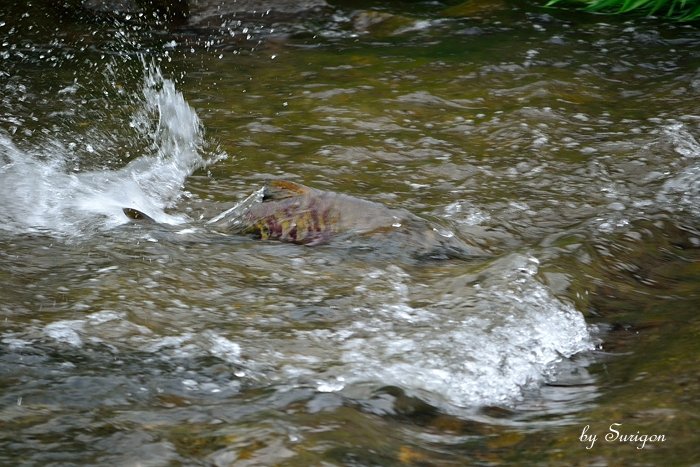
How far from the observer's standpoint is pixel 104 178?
4.52 meters

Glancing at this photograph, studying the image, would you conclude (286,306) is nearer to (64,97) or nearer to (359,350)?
(359,350)

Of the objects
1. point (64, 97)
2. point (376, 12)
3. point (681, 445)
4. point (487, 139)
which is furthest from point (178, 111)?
point (681, 445)

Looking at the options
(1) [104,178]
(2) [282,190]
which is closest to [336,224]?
(2) [282,190]

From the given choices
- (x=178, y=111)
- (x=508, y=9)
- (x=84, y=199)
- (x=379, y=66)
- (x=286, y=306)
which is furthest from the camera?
(x=508, y=9)

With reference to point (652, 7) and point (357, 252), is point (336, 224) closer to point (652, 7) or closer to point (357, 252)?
point (357, 252)

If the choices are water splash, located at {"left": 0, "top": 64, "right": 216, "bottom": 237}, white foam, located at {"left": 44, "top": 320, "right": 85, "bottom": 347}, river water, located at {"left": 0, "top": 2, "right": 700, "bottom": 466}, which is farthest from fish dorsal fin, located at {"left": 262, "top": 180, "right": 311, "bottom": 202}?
white foam, located at {"left": 44, "top": 320, "right": 85, "bottom": 347}

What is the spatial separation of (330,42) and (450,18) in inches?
40.5

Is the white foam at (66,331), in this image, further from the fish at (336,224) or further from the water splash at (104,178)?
the fish at (336,224)

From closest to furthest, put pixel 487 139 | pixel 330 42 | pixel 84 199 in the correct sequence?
pixel 84 199
pixel 487 139
pixel 330 42

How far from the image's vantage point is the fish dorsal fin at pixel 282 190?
3.85m

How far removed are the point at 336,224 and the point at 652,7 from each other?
13.8 feet

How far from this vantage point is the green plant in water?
6547 mm

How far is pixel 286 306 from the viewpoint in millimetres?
3152

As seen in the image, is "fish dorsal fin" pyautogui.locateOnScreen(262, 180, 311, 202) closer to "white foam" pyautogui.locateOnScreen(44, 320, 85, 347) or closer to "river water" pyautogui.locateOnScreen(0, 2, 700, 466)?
"river water" pyautogui.locateOnScreen(0, 2, 700, 466)
